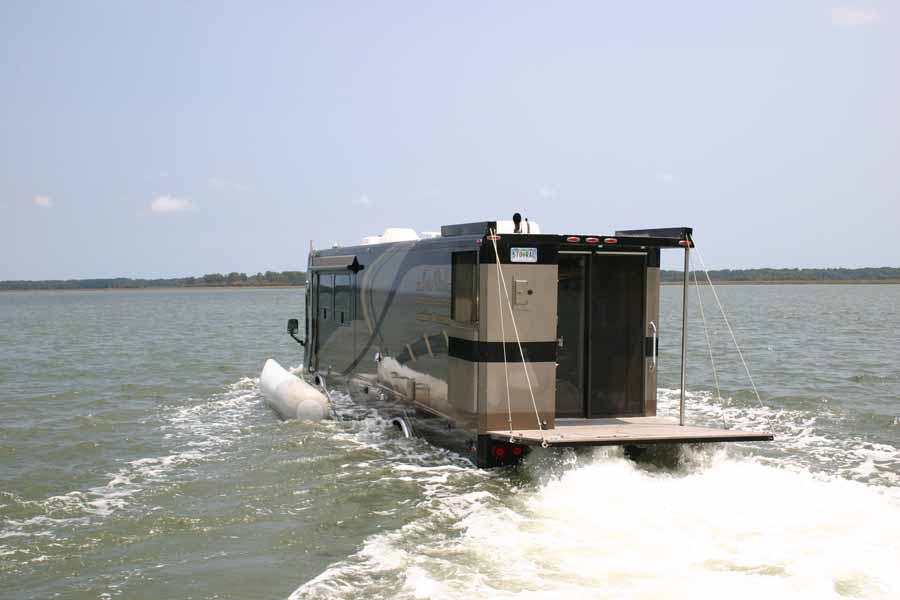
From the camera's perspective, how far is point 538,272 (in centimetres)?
839

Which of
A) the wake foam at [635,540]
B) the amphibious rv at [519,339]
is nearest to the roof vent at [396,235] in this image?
the amphibious rv at [519,339]

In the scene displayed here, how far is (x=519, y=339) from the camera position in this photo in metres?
8.34

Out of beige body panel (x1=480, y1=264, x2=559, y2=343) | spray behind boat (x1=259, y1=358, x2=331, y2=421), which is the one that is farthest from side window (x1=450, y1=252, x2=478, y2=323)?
spray behind boat (x1=259, y1=358, x2=331, y2=421)

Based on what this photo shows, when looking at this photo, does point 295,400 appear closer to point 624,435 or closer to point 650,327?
point 650,327

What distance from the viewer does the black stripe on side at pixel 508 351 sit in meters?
8.30

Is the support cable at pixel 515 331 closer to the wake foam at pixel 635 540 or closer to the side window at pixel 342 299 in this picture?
the wake foam at pixel 635 540

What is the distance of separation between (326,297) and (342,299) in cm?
109

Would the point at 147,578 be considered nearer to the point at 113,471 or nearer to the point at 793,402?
the point at 113,471

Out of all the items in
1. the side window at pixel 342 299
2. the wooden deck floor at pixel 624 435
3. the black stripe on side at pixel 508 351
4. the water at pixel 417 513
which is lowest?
the water at pixel 417 513

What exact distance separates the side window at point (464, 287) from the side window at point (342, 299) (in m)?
4.47

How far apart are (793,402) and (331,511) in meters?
9.95

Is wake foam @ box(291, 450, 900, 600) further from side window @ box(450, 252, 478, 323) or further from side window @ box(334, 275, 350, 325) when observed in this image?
side window @ box(334, 275, 350, 325)

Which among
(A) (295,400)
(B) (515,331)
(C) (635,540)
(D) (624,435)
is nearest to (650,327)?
(D) (624,435)

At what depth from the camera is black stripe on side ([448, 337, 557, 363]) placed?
27.2ft
